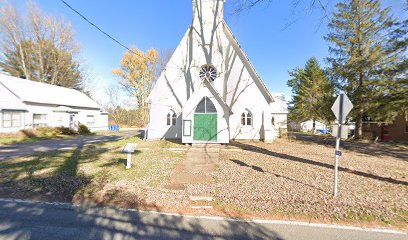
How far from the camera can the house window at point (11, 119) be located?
19375mm

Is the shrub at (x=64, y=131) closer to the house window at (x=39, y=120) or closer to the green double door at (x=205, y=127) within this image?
the house window at (x=39, y=120)

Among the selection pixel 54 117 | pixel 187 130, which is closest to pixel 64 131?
pixel 54 117

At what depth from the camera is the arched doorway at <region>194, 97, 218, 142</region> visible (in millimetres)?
14078

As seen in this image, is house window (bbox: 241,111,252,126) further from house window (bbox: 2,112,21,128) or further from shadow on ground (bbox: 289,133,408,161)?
house window (bbox: 2,112,21,128)

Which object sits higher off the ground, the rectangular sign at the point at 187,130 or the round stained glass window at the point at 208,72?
the round stained glass window at the point at 208,72

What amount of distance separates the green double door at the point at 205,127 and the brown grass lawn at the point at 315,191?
497 cm

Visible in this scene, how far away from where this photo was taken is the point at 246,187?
6117 mm

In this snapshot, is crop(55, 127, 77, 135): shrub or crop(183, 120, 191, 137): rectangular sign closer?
crop(183, 120, 191, 137): rectangular sign

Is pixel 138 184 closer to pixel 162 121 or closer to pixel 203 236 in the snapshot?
pixel 203 236

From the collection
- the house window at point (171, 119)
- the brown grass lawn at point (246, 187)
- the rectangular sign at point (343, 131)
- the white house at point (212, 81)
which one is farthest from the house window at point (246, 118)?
the rectangular sign at point (343, 131)

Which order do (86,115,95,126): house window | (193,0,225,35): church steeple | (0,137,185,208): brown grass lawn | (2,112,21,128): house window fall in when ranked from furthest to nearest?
(86,115,95,126): house window < (2,112,21,128): house window < (193,0,225,35): church steeple < (0,137,185,208): brown grass lawn

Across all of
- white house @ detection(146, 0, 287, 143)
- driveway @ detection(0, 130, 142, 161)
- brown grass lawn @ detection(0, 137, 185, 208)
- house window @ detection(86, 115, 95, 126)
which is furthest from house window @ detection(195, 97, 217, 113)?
house window @ detection(86, 115, 95, 126)

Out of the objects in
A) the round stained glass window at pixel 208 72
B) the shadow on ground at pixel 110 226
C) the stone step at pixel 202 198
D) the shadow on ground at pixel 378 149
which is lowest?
the shadow on ground at pixel 110 226

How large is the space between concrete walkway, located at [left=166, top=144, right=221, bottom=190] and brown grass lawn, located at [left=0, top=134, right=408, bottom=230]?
1.08 ft
